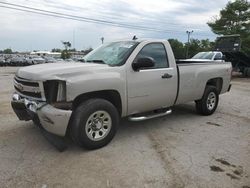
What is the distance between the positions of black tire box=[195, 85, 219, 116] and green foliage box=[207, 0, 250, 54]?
2861 centimetres

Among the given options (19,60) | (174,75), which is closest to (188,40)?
(19,60)

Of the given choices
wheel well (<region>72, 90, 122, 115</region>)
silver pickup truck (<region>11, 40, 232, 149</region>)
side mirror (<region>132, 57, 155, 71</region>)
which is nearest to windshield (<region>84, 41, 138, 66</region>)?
silver pickup truck (<region>11, 40, 232, 149</region>)

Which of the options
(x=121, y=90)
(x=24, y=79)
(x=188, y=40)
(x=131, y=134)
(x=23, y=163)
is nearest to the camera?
(x=23, y=163)

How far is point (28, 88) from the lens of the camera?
177 inches

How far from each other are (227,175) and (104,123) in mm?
2074

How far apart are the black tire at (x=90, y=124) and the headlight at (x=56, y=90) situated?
1.20 ft

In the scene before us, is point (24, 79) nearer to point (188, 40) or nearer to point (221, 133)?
point (221, 133)

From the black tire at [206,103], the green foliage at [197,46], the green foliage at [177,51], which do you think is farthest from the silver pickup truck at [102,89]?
the green foliage at [197,46]

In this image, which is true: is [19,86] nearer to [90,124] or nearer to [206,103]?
[90,124]

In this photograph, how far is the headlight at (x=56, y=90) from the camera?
13.7 ft

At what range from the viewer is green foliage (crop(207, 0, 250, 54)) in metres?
33.6

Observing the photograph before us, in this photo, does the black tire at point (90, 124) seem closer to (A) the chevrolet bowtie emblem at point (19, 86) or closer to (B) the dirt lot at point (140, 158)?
(B) the dirt lot at point (140, 158)

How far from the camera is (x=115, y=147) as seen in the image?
4773 mm

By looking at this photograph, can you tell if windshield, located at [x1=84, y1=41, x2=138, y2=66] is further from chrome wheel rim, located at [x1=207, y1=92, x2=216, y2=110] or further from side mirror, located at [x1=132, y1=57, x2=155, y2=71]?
chrome wheel rim, located at [x1=207, y1=92, x2=216, y2=110]
